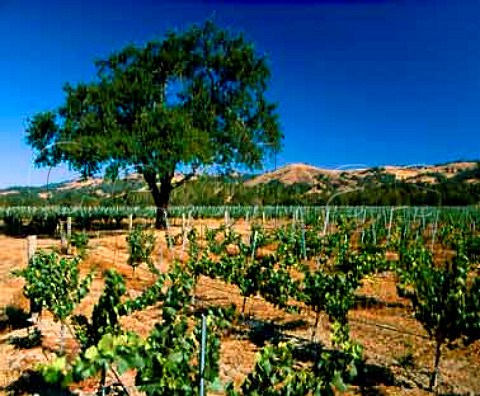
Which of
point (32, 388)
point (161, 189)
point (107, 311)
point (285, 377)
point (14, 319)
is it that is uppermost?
point (161, 189)

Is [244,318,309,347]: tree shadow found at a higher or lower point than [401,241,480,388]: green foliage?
lower

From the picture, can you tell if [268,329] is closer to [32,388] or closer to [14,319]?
[32,388]

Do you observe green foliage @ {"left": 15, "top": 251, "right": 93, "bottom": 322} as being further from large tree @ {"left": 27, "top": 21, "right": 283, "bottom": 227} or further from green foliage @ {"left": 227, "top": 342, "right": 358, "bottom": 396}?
large tree @ {"left": 27, "top": 21, "right": 283, "bottom": 227}

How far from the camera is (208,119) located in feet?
80.0

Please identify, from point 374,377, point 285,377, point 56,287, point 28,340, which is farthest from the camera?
point 28,340

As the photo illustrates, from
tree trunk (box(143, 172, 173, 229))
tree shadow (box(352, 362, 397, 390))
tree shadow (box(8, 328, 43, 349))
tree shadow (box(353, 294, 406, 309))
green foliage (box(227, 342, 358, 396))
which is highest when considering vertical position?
tree trunk (box(143, 172, 173, 229))

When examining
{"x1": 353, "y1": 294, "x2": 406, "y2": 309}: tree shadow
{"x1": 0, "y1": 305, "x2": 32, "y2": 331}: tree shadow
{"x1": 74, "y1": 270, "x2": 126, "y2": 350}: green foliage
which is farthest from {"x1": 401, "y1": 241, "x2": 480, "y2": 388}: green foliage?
{"x1": 0, "y1": 305, "x2": 32, "y2": 331}: tree shadow

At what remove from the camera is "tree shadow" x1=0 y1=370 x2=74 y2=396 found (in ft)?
18.4

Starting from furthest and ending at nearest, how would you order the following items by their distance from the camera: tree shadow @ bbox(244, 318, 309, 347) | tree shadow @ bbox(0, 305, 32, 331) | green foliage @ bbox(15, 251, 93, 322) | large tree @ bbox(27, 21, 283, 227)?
large tree @ bbox(27, 21, 283, 227) < tree shadow @ bbox(0, 305, 32, 331) < tree shadow @ bbox(244, 318, 309, 347) < green foliage @ bbox(15, 251, 93, 322)

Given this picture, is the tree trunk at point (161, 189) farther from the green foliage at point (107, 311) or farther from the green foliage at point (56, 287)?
the green foliage at point (107, 311)

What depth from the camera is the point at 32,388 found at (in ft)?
18.9

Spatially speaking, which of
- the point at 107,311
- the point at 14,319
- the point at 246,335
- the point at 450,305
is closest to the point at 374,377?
the point at 450,305

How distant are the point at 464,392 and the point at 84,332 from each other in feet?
16.3

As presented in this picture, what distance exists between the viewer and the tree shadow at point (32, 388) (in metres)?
5.61
